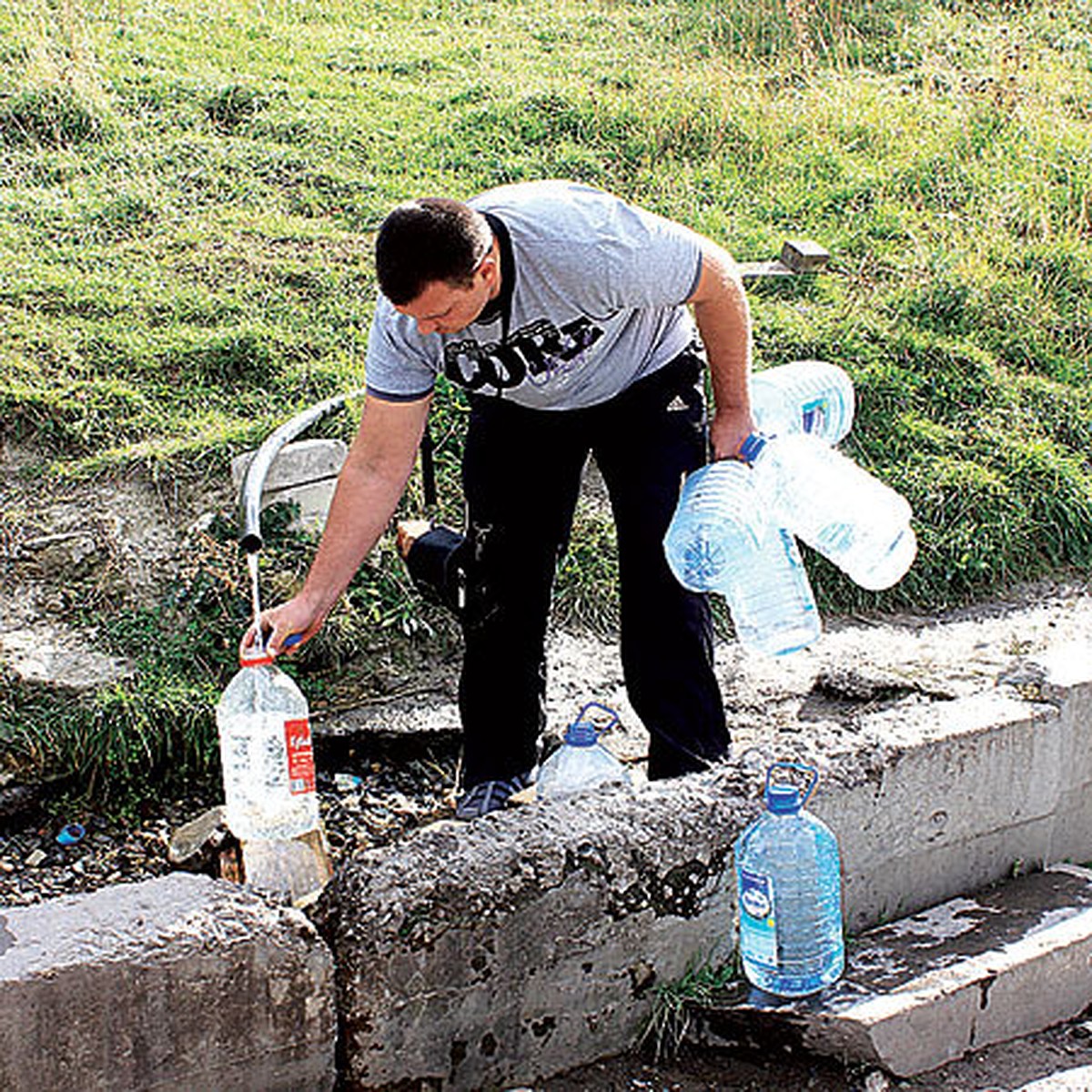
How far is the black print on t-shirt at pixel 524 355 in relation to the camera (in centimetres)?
352

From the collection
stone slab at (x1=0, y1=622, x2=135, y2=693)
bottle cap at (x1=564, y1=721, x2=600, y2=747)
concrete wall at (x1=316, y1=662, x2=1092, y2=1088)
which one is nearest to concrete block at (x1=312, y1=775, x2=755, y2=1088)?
concrete wall at (x1=316, y1=662, x2=1092, y2=1088)

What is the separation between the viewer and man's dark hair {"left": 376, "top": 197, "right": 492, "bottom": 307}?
3.11 metres

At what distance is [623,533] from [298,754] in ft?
3.18

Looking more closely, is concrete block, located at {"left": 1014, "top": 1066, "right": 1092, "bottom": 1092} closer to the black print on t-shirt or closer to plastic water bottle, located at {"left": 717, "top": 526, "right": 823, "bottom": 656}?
plastic water bottle, located at {"left": 717, "top": 526, "right": 823, "bottom": 656}

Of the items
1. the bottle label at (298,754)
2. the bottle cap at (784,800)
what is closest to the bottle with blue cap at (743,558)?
the bottle cap at (784,800)

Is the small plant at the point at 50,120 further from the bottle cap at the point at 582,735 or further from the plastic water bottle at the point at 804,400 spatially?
the bottle cap at the point at 582,735

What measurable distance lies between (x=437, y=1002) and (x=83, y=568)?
283 centimetres

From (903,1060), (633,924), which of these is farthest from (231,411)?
(903,1060)

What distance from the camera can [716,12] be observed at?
11.3 m

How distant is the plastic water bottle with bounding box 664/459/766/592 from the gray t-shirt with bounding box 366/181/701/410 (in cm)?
32

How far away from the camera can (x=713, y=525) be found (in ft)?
11.9

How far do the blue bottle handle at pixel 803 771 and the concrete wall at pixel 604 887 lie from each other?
0.03m

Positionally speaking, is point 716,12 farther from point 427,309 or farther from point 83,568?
point 427,309

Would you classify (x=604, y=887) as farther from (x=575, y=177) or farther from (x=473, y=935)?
(x=575, y=177)
